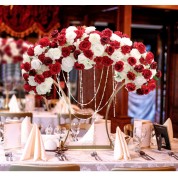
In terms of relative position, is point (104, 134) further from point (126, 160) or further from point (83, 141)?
point (126, 160)

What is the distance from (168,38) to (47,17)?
8.25 ft

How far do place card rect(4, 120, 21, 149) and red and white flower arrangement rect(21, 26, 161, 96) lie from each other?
0.34m

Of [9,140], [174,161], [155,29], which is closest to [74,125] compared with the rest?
[9,140]

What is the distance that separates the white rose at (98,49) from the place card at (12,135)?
2.68 feet

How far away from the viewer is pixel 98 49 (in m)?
2.83

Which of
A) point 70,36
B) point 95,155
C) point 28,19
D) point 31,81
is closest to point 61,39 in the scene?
point 70,36

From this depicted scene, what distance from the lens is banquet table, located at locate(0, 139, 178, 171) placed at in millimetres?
2664

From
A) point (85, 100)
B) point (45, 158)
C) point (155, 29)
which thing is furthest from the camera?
point (155, 29)

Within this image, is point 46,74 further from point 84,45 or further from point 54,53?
point 84,45

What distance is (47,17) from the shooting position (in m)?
8.21

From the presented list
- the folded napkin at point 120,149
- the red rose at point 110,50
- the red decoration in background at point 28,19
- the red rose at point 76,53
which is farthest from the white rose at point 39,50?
the red decoration in background at point 28,19

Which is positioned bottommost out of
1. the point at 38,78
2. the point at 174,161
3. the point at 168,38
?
the point at 174,161

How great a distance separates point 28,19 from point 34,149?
567cm

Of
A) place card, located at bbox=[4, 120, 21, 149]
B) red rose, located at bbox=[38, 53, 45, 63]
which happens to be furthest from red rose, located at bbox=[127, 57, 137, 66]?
place card, located at bbox=[4, 120, 21, 149]
